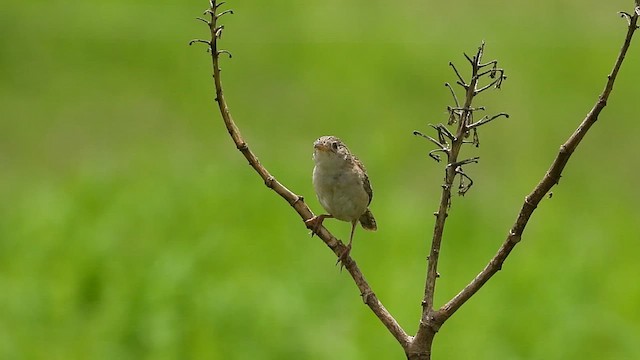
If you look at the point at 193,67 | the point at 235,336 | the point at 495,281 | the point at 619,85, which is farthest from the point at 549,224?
the point at 193,67

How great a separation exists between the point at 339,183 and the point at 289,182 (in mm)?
7443

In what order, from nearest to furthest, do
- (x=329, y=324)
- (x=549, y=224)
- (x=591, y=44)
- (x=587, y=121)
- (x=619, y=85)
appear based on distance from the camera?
(x=587, y=121)
(x=329, y=324)
(x=549, y=224)
(x=619, y=85)
(x=591, y=44)

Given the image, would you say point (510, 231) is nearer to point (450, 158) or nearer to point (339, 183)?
point (450, 158)

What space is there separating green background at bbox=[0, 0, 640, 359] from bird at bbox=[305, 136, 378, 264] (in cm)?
338

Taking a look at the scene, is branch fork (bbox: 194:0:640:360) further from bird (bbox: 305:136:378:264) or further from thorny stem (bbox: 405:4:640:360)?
bird (bbox: 305:136:378:264)

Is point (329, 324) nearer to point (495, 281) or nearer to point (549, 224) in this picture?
point (495, 281)

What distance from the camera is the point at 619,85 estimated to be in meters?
18.1

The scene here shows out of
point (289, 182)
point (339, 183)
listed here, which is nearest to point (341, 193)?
point (339, 183)

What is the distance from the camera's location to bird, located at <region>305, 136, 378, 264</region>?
159 inches

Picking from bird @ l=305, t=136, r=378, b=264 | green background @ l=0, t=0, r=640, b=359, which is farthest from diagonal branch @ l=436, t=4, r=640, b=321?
green background @ l=0, t=0, r=640, b=359

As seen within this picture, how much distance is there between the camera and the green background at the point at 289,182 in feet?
26.8

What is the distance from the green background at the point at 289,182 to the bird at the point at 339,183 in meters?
3.38

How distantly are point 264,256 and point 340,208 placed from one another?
6.11 metres

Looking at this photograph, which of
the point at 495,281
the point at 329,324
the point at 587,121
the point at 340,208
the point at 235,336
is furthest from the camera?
the point at 495,281
